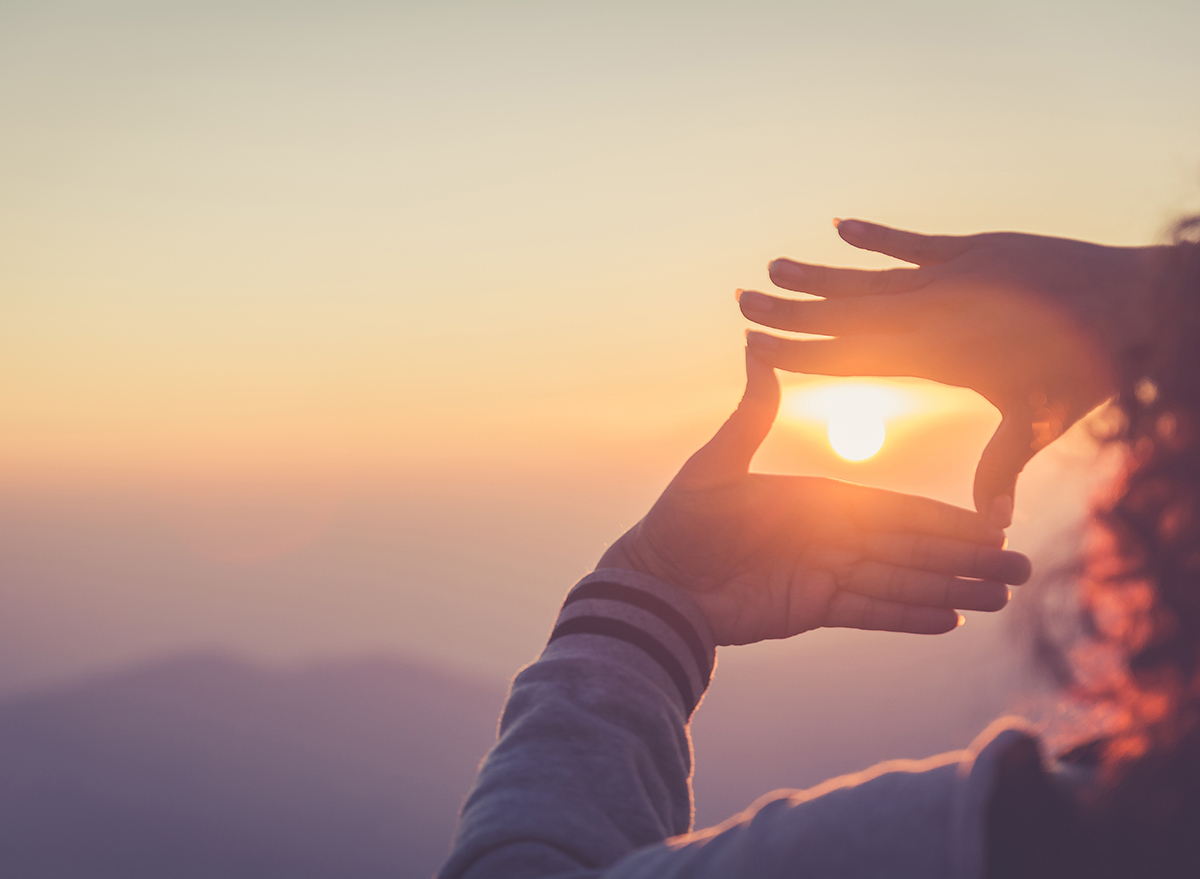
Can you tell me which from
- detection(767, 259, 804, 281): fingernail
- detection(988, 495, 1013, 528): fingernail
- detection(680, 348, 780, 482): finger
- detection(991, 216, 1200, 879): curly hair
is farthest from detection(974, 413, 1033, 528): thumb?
detection(991, 216, 1200, 879): curly hair

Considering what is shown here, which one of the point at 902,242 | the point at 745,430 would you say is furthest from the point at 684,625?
the point at 902,242

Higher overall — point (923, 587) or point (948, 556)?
point (948, 556)

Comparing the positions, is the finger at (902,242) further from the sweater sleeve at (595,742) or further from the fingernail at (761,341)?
the sweater sleeve at (595,742)

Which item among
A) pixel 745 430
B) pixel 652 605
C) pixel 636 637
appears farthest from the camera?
pixel 745 430

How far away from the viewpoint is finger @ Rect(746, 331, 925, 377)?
113 inches

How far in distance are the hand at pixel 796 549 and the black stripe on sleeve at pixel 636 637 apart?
472 millimetres

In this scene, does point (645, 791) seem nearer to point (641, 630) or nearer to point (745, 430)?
point (641, 630)

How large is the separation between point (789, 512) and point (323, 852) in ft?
474

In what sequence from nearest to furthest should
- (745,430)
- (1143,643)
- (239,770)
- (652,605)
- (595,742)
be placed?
(1143,643)
(595,742)
(652,605)
(745,430)
(239,770)

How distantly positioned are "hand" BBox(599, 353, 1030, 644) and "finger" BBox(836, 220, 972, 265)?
70cm

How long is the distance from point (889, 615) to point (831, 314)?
1.36 meters

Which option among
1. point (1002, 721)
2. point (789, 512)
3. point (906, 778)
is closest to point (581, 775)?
point (906, 778)

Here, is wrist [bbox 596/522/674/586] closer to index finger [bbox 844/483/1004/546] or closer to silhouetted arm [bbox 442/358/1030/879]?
silhouetted arm [bbox 442/358/1030/879]

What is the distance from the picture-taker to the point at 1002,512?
289cm
